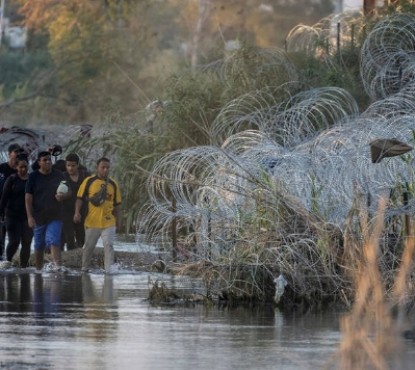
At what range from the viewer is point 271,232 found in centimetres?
1548

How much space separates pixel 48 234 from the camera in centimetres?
2003

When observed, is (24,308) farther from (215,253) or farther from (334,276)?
(334,276)

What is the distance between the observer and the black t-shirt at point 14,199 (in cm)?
2062

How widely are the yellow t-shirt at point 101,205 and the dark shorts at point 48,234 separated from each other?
41cm

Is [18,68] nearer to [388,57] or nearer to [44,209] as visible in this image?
[388,57]

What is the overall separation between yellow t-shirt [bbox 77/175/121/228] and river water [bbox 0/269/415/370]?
2531mm

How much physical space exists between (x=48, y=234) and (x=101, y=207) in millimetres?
818

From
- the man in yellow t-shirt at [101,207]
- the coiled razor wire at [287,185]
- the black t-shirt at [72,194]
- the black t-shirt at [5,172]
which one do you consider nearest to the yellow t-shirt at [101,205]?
the man in yellow t-shirt at [101,207]

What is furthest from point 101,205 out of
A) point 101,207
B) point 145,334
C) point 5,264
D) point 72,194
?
point 145,334

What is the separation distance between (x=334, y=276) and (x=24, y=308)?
3135 millimetres

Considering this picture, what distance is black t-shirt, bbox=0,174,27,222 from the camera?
2062 centimetres

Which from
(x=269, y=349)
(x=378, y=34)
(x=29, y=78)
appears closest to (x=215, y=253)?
(x=269, y=349)

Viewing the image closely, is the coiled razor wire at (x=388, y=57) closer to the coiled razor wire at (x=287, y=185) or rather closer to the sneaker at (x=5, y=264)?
the coiled razor wire at (x=287, y=185)

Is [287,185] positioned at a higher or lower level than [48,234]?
higher
